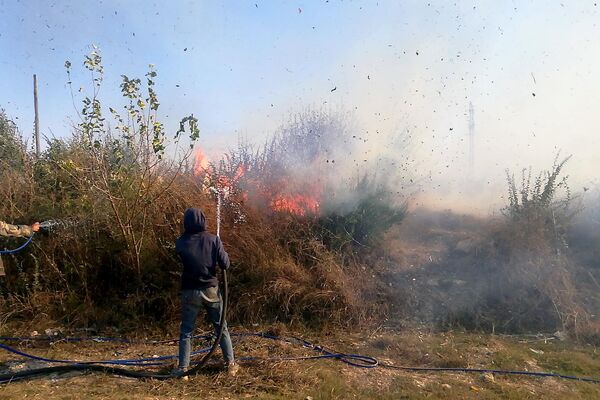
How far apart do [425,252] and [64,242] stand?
266 inches

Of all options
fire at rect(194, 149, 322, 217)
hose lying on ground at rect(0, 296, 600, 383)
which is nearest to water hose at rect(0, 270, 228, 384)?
hose lying on ground at rect(0, 296, 600, 383)

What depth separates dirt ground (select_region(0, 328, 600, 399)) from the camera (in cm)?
496

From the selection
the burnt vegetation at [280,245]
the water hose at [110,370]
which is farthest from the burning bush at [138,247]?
the water hose at [110,370]

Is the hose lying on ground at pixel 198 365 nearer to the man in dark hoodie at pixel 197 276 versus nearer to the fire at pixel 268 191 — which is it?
the man in dark hoodie at pixel 197 276

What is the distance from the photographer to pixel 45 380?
5.12m

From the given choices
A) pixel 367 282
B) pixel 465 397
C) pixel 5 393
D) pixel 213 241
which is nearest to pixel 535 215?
pixel 367 282

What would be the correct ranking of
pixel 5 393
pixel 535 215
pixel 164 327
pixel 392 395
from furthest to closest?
1. pixel 535 215
2. pixel 164 327
3. pixel 392 395
4. pixel 5 393

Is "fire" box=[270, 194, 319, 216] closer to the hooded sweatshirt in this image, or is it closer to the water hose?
the hooded sweatshirt

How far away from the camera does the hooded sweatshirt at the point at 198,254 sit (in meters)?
5.34

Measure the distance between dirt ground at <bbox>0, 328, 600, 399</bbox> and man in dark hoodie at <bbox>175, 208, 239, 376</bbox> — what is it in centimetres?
32

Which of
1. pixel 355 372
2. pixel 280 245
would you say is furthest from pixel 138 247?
pixel 355 372

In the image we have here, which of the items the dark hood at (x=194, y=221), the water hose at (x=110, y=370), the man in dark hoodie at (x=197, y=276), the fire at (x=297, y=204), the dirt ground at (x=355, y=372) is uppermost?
the fire at (x=297, y=204)

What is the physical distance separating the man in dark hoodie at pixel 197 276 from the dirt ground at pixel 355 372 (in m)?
0.32

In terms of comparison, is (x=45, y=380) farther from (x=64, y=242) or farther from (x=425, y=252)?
(x=425, y=252)
